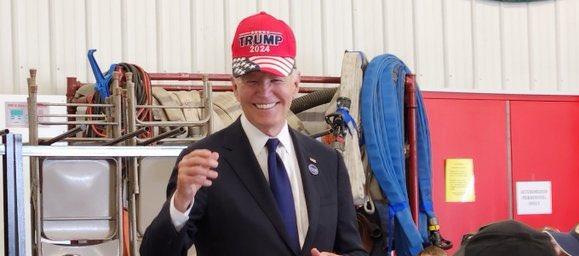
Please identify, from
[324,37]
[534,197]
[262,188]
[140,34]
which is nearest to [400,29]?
[324,37]

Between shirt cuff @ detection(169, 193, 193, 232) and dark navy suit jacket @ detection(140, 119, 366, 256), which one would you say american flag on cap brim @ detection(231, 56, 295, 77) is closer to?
dark navy suit jacket @ detection(140, 119, 366, 256)

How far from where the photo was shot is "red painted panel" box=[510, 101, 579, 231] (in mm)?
5730

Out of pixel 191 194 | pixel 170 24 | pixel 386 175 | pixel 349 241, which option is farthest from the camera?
pixel 170 24

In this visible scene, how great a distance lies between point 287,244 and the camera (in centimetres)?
195

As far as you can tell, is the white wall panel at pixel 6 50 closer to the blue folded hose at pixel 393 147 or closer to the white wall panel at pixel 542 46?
the blue folded hose at pixel 393 147

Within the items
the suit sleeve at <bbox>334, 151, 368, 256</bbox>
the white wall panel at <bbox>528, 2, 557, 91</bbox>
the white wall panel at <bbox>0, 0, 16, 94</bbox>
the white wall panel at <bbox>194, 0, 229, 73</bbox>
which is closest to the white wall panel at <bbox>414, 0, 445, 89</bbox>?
the white wall panel at <bbox>528, 2, 557, 91</bbox>

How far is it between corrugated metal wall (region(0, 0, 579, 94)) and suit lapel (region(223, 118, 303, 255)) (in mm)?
2983

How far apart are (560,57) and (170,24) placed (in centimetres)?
256

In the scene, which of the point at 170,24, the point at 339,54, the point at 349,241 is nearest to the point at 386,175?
the point at 339,54

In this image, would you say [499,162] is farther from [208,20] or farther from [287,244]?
[287,244]

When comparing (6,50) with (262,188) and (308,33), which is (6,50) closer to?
(308,33)

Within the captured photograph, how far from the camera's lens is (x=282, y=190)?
2.00 metres

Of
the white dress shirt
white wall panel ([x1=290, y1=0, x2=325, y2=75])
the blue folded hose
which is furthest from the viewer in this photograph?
white wall panel ([x1=290, y1=0, x2=325, y2=75])

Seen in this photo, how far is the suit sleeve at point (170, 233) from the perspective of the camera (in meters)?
1.87
